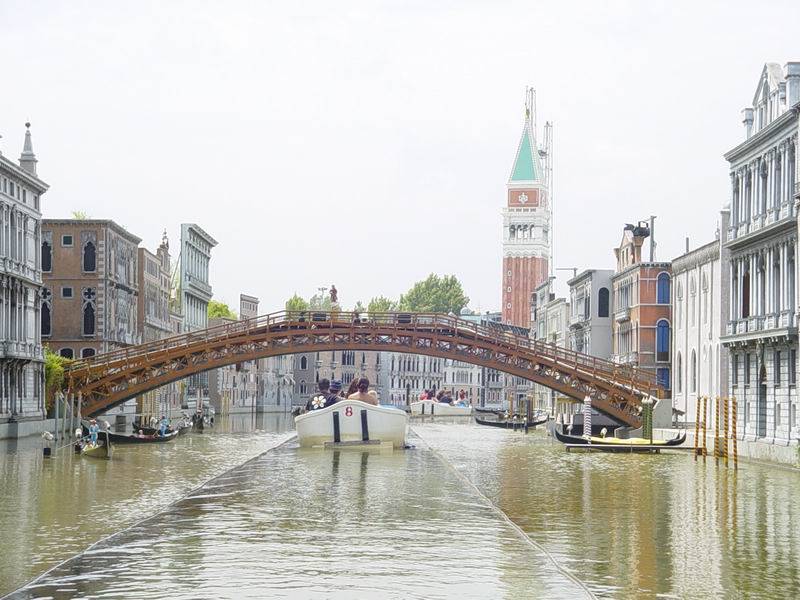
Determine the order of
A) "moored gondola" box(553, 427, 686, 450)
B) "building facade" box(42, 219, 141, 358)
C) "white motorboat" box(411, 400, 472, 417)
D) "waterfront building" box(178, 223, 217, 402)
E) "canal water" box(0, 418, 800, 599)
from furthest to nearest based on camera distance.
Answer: "white motorboat" box(411, 400, 472, 417)
"waterfront building" box(178, 223, 217, 402)
"building facade" box(42, 219, 141, 358)
"moored gondola" box(553, 427, 686, 450)
"canal water" box(0, 418, 800, 599)

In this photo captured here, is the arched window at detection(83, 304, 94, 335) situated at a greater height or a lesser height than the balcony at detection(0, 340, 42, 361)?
greater

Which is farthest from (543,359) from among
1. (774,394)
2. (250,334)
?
(774,394)

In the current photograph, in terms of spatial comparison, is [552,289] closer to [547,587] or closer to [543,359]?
[543,359]

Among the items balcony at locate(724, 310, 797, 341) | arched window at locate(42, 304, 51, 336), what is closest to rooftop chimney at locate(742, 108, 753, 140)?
balcony at locate(724, 310, 797, 341)

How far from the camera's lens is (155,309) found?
107438 mm

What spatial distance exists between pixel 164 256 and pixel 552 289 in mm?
40513

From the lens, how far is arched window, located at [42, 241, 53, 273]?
8578 centimetres

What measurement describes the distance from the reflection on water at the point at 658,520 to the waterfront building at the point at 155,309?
54.8 m

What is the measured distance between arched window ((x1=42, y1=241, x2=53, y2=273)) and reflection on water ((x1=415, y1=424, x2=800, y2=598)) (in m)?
44.7

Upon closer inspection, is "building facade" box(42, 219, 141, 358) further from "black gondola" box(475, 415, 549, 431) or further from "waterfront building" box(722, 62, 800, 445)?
"waterfront building" box(722, 62, 800, 445)

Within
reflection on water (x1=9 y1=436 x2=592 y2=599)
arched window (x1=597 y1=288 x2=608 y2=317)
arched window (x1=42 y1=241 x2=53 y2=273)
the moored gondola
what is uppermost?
arched window (x1=42 y1=241 x2=53 y2=273)

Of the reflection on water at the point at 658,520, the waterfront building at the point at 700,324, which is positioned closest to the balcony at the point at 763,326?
the reflection on water at the point at 658,520

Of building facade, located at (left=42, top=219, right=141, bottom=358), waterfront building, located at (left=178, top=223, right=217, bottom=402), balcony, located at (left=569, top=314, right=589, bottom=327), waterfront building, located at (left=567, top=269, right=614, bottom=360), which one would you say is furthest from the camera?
waterfront building, located at (left=178, top=223, right=217, bottom=402)

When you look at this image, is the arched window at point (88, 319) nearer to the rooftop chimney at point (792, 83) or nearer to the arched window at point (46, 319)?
the arched window at point (46, 319)
